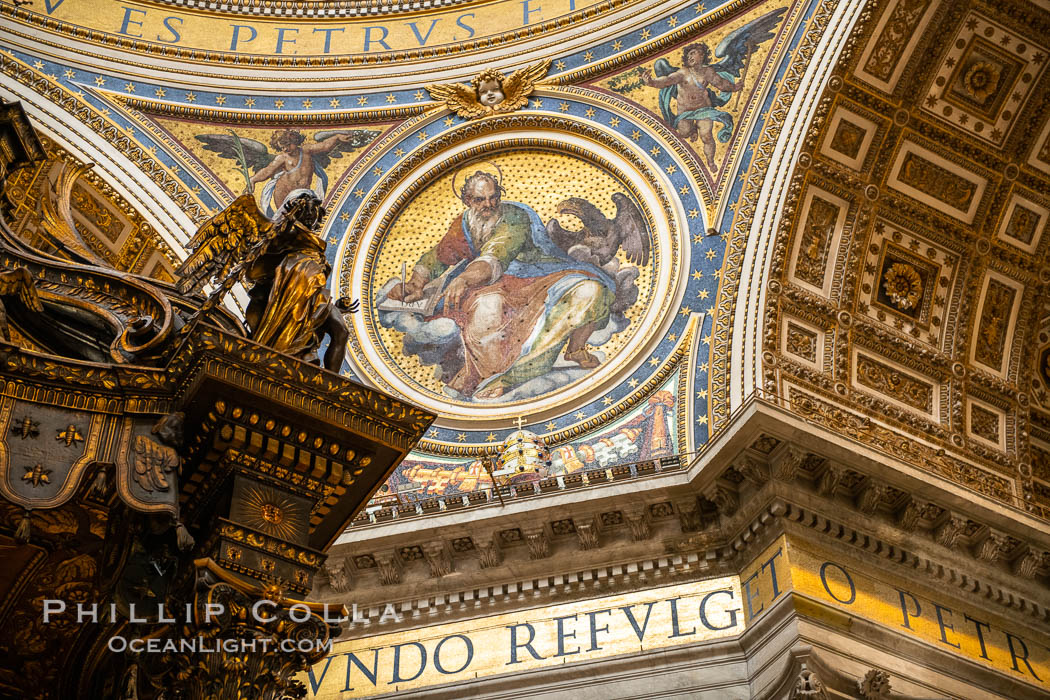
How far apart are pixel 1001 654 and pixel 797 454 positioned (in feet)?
6.56

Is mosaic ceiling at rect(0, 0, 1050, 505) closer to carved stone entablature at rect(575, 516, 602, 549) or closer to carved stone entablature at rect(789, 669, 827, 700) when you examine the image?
carved stone entablature at rect(575, 516, 602, 549)

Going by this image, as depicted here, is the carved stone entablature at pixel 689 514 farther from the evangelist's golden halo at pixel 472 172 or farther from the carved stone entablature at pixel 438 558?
the evangelist's golden halo at pixel 472 172

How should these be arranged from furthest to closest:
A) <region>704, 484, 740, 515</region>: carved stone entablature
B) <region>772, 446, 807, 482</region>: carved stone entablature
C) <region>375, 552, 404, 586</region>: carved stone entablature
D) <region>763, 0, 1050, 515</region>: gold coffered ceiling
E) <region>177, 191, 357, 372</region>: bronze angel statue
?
1. <region>763, 0, 1050, 515</region>: gold coffered ceiling
2. <region>375, 552, 404, 586</region>: carved stone entablature
3. <region>704, 484, 740, 515</region>: carved stone entablature
4. <region>772, 446, 807, 482</region>: carved stone entablature
5. <region>177, 191, 357, 372</region>: bronze angel statue

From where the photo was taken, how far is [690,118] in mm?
12000

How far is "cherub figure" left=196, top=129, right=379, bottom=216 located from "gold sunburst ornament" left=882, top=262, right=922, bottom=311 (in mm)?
4914

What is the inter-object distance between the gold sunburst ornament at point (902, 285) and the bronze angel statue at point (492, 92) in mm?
3681

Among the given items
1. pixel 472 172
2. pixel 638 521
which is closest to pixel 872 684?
pixel 638 521

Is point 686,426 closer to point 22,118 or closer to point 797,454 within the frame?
point 797,454

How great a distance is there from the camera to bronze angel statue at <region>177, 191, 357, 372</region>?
5.18 m

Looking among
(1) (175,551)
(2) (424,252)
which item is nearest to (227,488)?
(1) (175,551)

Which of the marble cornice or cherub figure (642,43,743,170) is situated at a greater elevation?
cherub figure (642,43,743,170)

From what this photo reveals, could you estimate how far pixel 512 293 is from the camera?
39.1 ft

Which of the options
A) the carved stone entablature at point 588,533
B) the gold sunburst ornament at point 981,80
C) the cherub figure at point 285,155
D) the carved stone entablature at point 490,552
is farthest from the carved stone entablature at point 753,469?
the cherub figure at point 285,155

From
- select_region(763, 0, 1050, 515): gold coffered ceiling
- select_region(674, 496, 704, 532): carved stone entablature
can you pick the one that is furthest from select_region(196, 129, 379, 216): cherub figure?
select_region(674, 496, 704, 532): carved stone entablature
